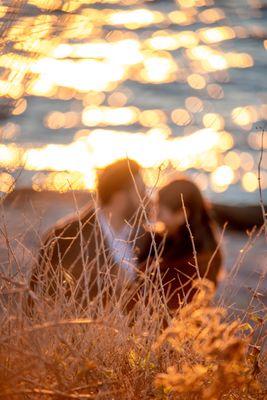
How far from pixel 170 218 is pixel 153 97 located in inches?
629

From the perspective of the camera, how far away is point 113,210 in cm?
611

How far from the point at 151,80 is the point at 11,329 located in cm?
1966

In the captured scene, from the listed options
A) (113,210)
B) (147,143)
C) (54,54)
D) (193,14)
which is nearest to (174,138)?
(147,143)

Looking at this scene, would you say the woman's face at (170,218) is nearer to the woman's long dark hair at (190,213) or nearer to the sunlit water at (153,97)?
the woman's long dark hair at (190,213)

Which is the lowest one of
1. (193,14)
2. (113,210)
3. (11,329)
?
(193,14)

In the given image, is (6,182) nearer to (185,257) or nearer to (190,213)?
(185,257)

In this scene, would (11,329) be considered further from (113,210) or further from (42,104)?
(42,104)

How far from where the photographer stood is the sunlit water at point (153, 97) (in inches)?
709

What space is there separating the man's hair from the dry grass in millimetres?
2088

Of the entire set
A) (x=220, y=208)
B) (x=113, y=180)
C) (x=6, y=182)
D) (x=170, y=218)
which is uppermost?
(x=6, y=182)

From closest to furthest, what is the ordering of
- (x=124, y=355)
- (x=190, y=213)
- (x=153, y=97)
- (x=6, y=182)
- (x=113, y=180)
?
(x=124, y=355) → (x=6, y=182) → (x=113, y=180) → (x=190, y=213) → (x=153, y=97)

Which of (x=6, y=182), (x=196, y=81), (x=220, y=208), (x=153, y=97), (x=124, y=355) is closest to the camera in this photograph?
(x=124, y=355)

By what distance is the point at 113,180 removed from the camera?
20.7 ft

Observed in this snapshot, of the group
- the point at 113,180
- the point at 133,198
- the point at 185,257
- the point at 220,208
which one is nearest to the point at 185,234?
the point at 185,257
